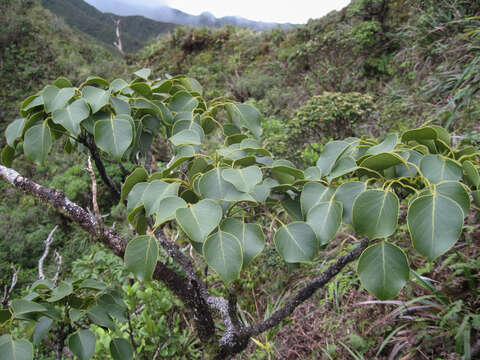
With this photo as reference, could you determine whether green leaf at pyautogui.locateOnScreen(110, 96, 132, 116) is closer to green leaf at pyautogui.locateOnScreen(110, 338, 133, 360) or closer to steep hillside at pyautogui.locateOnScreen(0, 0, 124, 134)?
green leaf at pyautogui.locateOnScreen(110, 338, 133, 360)

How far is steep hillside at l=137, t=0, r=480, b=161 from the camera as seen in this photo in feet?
7.82

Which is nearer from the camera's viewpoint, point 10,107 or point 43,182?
point 43,182

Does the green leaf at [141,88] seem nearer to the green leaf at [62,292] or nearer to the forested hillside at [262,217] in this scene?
the forested hillside at [262,217]

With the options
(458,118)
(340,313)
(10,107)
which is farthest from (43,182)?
(458,118)

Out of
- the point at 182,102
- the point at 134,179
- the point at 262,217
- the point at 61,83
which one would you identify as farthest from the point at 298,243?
the point at 262,217

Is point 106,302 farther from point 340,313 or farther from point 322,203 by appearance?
point 340,313

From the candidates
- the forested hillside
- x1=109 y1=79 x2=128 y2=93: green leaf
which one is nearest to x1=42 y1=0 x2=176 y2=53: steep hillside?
the forested hillside

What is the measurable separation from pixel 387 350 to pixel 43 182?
428 cm

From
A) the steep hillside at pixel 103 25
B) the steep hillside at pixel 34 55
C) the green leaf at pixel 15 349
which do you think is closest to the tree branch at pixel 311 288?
the green leaf at pixel 15 349

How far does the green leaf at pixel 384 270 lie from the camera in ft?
1.14

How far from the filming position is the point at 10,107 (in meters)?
5.73

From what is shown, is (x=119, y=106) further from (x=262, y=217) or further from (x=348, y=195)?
(x=262, y=217)

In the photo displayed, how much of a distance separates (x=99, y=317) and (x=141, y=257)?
9.8 inches

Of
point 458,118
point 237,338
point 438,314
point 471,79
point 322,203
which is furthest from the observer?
point 471,79
